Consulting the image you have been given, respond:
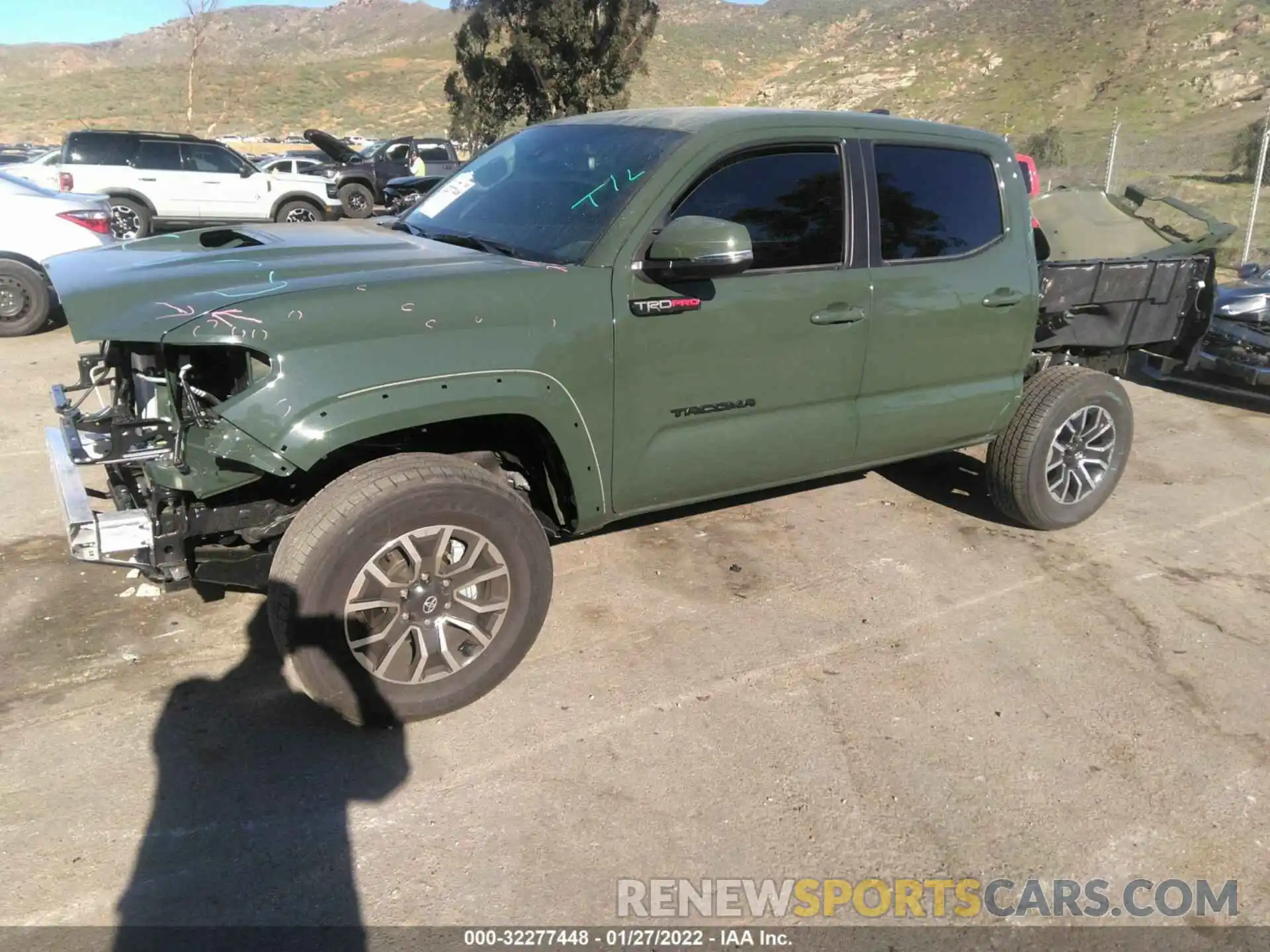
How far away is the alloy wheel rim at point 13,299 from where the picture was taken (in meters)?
8.24

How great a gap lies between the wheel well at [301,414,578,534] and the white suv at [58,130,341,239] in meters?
10.9

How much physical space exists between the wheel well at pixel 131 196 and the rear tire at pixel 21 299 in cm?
557

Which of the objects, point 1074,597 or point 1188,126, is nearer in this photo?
point 1074,597

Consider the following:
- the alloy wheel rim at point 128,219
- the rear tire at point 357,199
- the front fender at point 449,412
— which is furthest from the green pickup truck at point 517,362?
the rear tire at point 357,199

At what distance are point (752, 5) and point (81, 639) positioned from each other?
304ft

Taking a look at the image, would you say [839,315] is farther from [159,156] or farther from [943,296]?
[159,156]

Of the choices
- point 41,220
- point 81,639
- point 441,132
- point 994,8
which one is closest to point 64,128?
point 441,132

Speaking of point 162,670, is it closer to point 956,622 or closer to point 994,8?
point 956,622

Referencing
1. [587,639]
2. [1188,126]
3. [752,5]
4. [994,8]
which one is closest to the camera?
[587,639]

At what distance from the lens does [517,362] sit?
2.98 m

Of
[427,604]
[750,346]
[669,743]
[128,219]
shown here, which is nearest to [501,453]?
[427,604]

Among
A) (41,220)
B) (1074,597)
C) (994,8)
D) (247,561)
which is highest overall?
(994,8)

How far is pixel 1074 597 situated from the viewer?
4234 mm

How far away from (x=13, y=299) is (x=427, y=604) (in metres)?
7.41
